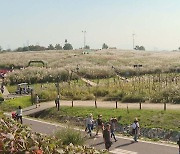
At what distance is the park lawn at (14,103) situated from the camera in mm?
30125

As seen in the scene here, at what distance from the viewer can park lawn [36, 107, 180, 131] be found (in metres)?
21.0

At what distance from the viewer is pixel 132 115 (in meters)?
23.1

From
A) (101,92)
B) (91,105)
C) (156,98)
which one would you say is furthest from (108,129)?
(101,92)

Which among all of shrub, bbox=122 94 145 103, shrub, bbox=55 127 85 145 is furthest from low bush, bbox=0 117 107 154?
shrub, bbox=122 94 145 103

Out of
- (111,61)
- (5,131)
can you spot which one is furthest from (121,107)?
(111,61)

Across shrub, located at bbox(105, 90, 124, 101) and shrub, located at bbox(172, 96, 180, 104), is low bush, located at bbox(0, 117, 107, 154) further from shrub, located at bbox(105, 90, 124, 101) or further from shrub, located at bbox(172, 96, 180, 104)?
shrub, located at bbox(105, 90, 124, 101)

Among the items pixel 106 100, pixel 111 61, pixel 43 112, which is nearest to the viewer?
pixel 43 112

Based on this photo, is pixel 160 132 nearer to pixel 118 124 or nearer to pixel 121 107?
pixel 118 124

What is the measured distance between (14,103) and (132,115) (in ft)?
37.9

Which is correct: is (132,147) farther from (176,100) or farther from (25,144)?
(25,144)

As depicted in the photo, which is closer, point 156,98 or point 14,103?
point 156,98

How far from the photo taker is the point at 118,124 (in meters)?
22.2

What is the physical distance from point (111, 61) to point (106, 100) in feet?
123

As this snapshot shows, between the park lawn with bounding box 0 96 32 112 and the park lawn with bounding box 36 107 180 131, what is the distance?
3558 millimetres
